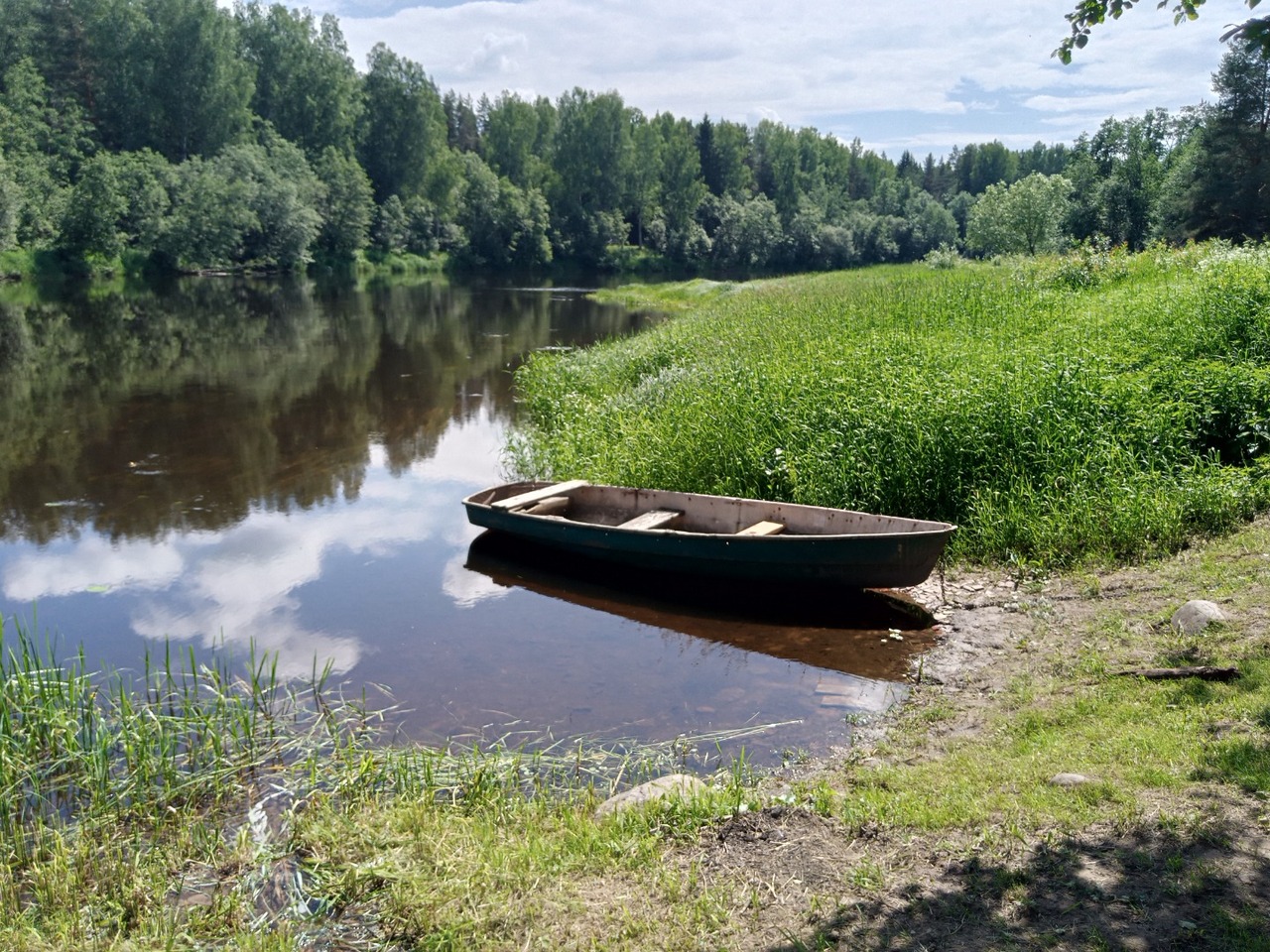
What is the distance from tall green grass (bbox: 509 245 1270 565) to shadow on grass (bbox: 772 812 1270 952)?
5.66 m

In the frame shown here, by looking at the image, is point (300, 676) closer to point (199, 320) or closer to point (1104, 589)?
point (1104, 589)

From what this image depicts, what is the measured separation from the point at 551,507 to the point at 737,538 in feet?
9.57

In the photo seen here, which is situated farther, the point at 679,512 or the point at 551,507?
the point at 551,507

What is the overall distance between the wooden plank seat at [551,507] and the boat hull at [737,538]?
8.5 inches

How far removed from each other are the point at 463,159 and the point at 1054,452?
281ft

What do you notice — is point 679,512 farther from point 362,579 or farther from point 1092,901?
point 1092,901

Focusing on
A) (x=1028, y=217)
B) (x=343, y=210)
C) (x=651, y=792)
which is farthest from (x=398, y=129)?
(x=651, y=792)

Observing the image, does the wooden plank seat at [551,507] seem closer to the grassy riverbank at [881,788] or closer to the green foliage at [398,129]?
the grassy riverbank at [881,788]

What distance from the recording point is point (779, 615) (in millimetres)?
9578

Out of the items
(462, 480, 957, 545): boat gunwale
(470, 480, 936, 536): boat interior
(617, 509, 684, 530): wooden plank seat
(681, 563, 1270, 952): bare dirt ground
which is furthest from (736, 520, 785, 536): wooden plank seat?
(681, 563, 1270, 952): bare dirt ground

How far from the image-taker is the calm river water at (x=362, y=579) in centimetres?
786

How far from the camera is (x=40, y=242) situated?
53.2 metres

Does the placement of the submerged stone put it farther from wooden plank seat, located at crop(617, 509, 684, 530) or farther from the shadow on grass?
wooden plank seat, located at crop(617, 509, 684, 530)

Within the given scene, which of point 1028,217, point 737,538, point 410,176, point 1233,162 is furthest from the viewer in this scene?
point 410,176
